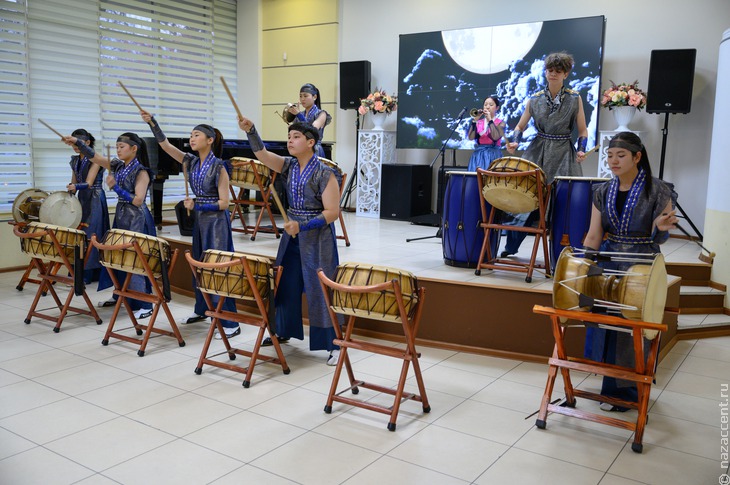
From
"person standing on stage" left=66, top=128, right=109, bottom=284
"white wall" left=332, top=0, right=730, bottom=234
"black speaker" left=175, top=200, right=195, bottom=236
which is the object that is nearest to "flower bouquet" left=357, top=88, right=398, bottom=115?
"white wall" left=332, top=0, right=730, bottom=234

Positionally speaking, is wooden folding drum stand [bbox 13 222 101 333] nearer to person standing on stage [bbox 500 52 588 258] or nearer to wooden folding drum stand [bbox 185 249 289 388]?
wooden folding drum stand [bbox 185 249 289 388]

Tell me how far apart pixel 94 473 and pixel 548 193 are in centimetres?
345

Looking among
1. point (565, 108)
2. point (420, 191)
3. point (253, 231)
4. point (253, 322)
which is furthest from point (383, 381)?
point (420, 191)

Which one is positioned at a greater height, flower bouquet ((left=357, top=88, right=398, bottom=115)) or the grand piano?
flower bouquet ((left=357, top=88, right=398, bottom=115))

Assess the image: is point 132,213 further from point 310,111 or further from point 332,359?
point 332,359

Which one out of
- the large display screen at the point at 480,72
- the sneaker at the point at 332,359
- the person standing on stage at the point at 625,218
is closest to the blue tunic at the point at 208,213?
the sneaker at the point at 332,359

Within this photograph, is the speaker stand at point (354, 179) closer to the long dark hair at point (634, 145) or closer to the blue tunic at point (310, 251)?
the blue tunic at point (310, 251)

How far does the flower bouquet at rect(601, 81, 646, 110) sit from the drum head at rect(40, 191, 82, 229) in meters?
5.64

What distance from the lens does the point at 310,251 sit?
4.01m

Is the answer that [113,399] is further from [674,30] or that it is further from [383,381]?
[674,30]

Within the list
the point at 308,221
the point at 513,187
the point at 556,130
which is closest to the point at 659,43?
the point at 556,130

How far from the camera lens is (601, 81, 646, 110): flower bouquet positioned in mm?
6902

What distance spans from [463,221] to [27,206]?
4196mm

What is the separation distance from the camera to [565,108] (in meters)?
4.80
